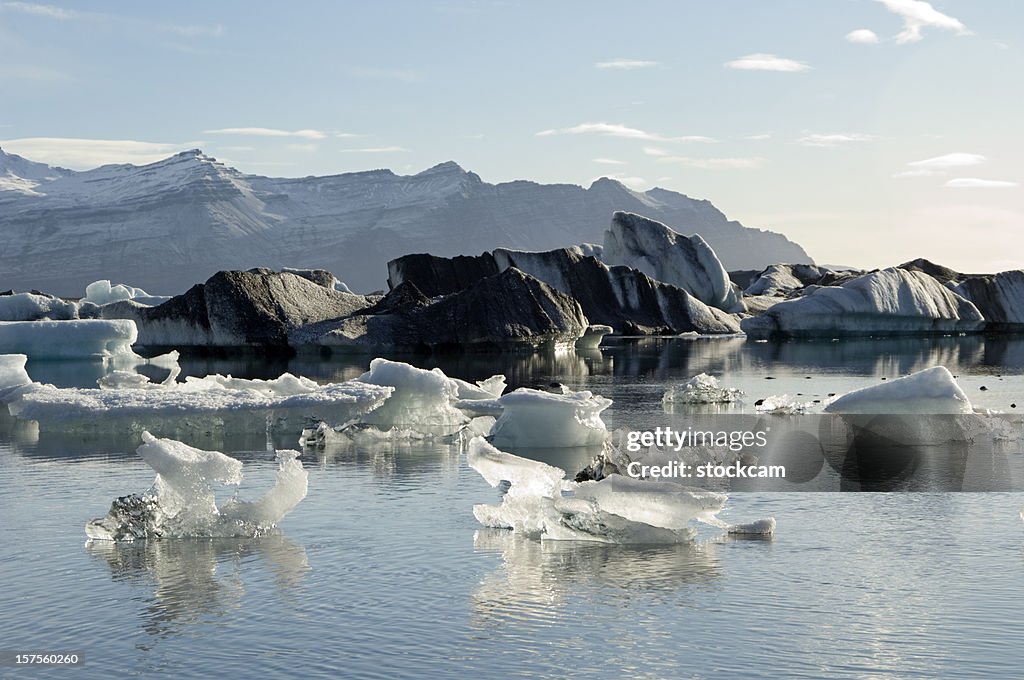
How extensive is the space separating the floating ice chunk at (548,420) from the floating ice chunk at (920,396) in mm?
3533

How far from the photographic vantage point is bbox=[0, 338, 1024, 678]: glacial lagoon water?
7480 millimetres

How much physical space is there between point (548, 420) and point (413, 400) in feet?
9.86

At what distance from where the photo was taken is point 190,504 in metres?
10.8

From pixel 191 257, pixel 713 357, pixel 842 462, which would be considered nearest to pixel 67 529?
pixel 842 462

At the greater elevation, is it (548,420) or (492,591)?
(548,420)

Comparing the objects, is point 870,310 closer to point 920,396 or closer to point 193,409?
point 920,396

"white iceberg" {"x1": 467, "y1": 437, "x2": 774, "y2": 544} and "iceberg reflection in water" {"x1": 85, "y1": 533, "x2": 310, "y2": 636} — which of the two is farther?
"white iceberg" {"x1": 467, "y1": 437, "x2": 774, "y2": 544}

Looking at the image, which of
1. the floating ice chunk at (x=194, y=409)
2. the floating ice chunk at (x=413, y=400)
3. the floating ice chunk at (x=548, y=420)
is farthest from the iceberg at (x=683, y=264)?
the floating ice chunk at (x=548, y=420)

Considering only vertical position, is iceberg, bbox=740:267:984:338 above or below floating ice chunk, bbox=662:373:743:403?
above

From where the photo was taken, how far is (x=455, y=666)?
24.2 ft

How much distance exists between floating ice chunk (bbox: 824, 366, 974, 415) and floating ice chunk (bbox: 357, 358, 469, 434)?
594 centimetres

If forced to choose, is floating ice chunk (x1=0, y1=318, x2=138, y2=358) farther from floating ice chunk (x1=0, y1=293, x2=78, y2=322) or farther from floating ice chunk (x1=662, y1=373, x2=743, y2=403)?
floating ice chunk (x1=662, y1=373, x2=743, y2=403)

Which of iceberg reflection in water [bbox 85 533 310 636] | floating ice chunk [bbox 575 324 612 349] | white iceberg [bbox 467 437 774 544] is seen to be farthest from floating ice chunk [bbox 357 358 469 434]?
floating ice chunk [bbox 575 324 612 349]

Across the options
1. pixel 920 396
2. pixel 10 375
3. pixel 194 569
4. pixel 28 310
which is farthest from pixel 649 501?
pixel 28 310
